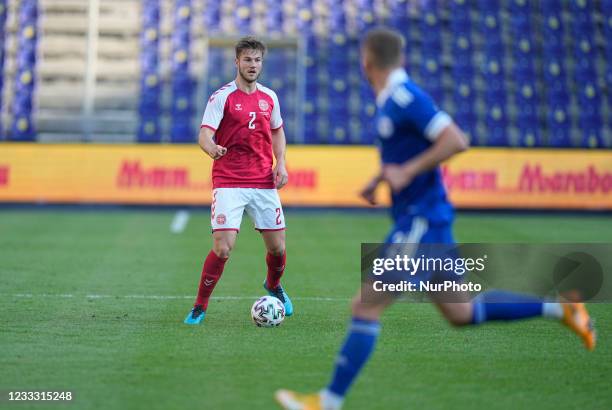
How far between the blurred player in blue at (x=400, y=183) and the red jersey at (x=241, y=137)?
2572mm

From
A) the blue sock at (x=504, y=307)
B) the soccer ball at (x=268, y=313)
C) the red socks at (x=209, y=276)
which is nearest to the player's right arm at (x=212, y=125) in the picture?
the red socks at (x=209, y=276)

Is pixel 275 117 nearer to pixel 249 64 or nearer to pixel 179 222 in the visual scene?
pixel 249 64

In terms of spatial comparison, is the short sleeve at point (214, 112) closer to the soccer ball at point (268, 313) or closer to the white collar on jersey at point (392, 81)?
the soccer ball at point (268, 313)

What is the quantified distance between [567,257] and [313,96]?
1322 centimetres

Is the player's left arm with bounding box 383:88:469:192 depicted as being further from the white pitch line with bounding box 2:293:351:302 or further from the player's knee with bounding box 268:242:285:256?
the white pitch line with bounding box 2:293:351:302

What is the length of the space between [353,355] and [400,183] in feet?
2.79

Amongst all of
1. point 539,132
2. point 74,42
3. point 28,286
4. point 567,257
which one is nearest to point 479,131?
point 539,132

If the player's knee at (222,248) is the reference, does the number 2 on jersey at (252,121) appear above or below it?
above

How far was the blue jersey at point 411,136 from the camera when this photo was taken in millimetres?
4984

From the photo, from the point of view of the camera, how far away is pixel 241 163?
7656 mm

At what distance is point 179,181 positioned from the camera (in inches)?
740

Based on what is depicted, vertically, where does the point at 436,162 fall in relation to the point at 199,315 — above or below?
above

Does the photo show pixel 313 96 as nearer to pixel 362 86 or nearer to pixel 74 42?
pixel 362 86

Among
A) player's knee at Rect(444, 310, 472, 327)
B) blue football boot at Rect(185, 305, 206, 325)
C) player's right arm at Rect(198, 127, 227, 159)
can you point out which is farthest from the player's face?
player's knee at Rect(444, 310, 472, 327)
